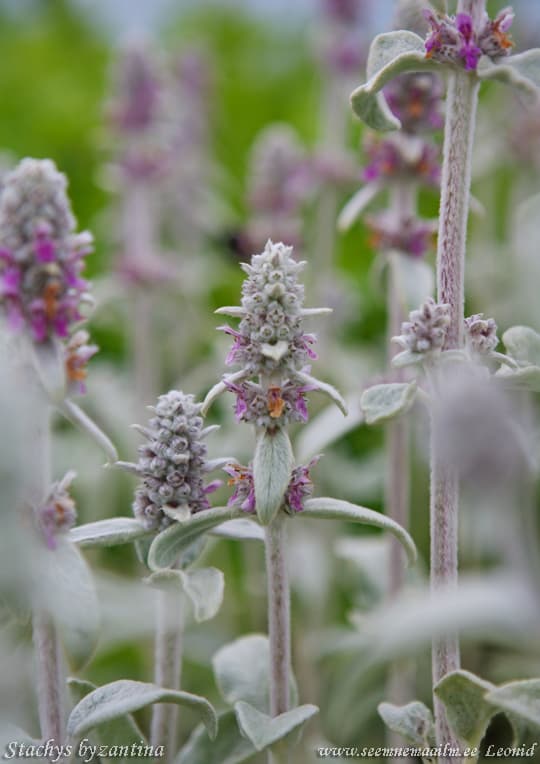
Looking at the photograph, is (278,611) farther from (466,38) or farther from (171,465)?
(466,38)

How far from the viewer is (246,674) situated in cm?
136

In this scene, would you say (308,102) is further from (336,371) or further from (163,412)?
(163,412)

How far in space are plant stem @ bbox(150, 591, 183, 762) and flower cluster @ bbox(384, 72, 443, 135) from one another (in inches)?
33.9

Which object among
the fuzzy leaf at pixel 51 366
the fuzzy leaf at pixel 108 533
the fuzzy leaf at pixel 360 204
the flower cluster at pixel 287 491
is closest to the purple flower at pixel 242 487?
the flower cluster at pixel 287 491

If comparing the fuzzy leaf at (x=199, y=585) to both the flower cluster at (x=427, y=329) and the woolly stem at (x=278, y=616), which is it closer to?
the woolly stem at (x=278, y=616)

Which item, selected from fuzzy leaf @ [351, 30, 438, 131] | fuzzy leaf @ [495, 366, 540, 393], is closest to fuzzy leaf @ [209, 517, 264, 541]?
fuzzy leaf @ [495, 366, 540, 393]

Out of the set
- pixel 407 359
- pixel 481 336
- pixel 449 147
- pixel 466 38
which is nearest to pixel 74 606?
pixel 407 359

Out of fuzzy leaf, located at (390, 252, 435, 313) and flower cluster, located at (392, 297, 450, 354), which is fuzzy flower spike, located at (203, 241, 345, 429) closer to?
flower cluster, located at (392, 297, 450, 354)

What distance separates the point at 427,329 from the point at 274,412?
201mm

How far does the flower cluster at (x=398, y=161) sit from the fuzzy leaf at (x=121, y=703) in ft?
3.07

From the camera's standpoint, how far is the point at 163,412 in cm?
116

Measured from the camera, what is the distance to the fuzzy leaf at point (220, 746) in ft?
4.24

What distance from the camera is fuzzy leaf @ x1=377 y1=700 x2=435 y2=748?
4.07 ft

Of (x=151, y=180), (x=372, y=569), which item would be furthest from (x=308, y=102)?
(x=372, y=569)
